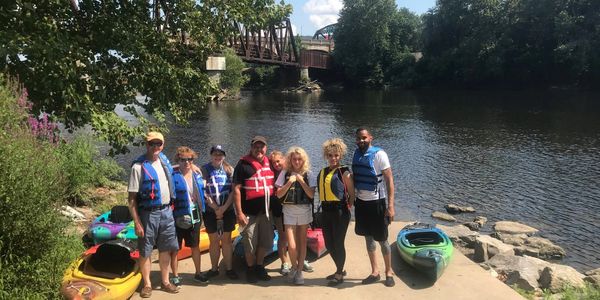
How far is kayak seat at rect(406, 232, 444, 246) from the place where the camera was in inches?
311

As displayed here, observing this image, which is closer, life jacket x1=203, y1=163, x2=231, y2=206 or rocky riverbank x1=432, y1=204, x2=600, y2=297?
life jacket x1=203, y1=163, x2=231, y2=206

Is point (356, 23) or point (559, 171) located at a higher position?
point (356, 23)

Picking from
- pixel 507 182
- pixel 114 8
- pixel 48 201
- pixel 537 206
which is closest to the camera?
pixel 48 201

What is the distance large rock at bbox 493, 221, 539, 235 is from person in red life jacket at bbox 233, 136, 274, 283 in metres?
8.67

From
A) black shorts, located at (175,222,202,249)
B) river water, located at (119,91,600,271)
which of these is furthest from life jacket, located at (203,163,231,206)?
river water, located at (119,91,600,271)

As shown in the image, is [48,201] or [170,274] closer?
[48,201]

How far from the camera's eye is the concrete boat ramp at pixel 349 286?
20.0 feet

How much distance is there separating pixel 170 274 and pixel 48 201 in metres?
2.01

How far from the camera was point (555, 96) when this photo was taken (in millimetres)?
48281

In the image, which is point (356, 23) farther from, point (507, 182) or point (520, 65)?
point (507, 182)

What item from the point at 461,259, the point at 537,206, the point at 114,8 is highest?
the point at 114,8

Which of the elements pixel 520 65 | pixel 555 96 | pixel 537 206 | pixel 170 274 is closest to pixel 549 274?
pixel 170 274

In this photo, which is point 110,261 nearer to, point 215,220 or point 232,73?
point 215,220

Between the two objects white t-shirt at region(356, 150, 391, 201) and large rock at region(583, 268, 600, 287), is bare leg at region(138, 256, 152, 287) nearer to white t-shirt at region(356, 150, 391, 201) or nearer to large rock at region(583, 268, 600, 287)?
white t-shirt at region(356, 150, 391, 201)
